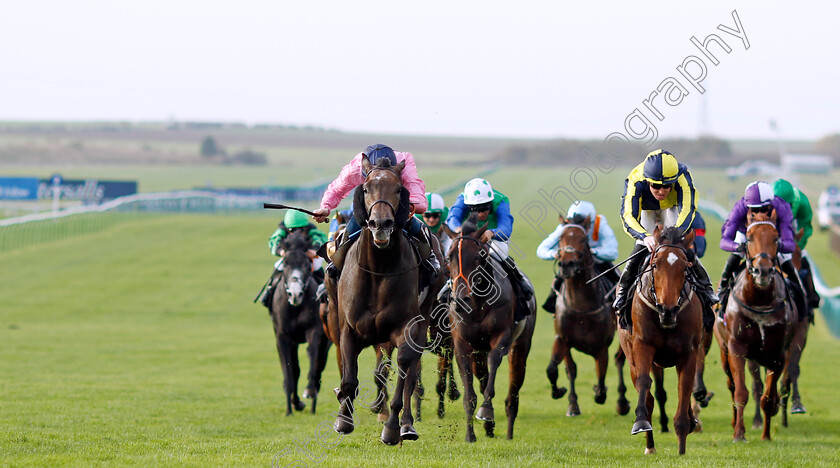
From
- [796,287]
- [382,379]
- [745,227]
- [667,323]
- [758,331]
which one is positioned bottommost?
[382,379]

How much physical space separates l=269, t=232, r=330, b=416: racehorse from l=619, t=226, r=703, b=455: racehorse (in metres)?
4.69

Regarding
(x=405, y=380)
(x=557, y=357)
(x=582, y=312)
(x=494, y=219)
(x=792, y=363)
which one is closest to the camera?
(x=405, y=380)

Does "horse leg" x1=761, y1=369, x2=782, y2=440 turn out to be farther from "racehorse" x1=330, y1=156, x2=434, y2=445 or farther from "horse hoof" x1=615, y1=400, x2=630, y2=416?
"racehorse" x1=330, y1=156, x2=434, y2=445

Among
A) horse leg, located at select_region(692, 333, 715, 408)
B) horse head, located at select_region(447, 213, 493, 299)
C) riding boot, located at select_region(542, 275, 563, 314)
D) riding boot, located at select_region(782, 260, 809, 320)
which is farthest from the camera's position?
riding boot, located at select_region(542, 275, 563, 314)

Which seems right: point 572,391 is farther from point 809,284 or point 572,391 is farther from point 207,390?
point 207,390

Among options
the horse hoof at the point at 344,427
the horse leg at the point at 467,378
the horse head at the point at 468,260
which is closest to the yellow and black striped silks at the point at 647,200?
the horse head at the point at 468,260

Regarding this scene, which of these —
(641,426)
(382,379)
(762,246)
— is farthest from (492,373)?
(762,246)

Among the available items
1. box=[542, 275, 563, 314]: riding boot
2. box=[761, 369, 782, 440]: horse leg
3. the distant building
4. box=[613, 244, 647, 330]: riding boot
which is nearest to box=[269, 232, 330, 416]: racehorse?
box=[542, 275, 563, 314]: riding boot

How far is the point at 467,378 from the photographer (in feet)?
34.0

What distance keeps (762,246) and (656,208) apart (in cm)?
111

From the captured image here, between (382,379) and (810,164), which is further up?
(810,164)

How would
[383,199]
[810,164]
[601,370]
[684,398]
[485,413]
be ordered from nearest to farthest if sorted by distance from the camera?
1. [383,199]
2. [684,398]
3. [485,413]
4. [601,370]
5. [810,164]

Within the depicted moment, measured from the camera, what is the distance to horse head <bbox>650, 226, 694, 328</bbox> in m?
9.02

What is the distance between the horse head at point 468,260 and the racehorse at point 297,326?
9.95 feet
